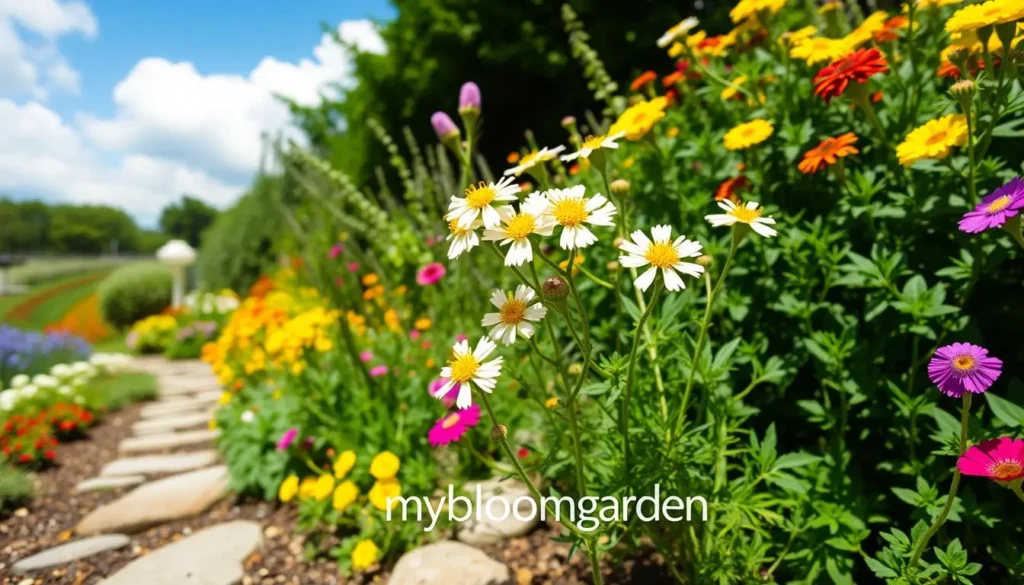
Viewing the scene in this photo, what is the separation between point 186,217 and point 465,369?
283 ft

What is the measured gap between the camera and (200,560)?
1.96 m

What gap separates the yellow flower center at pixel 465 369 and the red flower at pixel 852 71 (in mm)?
955

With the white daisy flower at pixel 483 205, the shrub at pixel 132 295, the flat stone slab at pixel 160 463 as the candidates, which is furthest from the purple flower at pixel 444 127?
the shrub at pixel 132 295

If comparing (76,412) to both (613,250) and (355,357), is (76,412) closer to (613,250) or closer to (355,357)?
(355,357)

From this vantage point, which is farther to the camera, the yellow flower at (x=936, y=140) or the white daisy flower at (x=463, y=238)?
the yellow flower at (x=936, y=140)

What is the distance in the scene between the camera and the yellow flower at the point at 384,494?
179 cm

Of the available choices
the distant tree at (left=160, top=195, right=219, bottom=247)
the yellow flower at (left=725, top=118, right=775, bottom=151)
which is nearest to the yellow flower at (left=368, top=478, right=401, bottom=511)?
the yellow flower at (left=725, top=118, right=775, bottom=151)

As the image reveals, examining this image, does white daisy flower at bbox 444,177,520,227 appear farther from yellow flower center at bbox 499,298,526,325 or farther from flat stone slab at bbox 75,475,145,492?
flat stone slab at bbox 75,475,145,492

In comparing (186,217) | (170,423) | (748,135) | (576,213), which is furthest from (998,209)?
(186,217)

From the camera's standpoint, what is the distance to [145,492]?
263 cm

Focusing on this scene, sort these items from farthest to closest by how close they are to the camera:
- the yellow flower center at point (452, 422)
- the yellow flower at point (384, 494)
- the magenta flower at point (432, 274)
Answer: the magenta flower at point (432, 274) → the yellow flower at point (384, 494) → the yellow flower center at point (452, 422)

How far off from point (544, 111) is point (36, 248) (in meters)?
72.3

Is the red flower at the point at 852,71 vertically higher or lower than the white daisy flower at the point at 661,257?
higher

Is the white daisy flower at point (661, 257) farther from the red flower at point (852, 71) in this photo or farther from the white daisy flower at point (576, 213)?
the red flower at point (852, 71)
